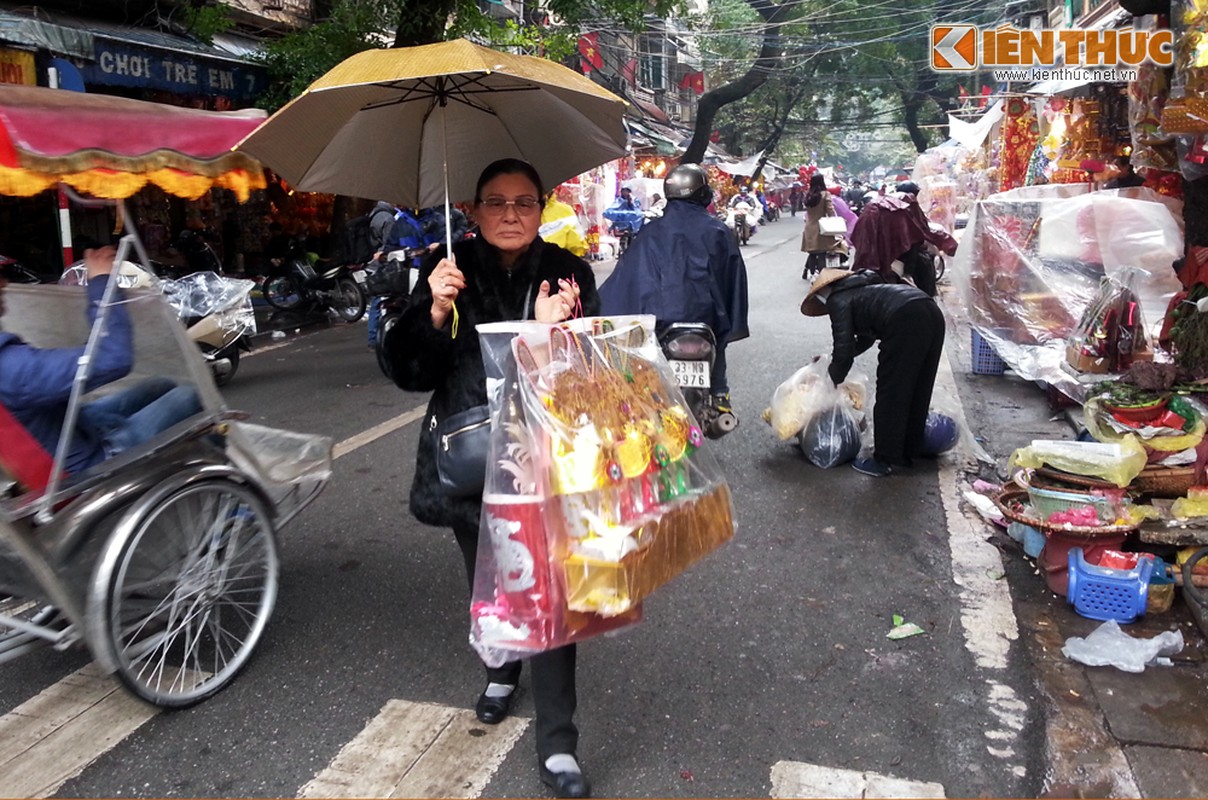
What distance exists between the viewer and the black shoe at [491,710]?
9.35 feet

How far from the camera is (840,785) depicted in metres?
2.53

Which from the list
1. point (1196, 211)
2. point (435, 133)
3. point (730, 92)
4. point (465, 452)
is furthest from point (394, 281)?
point (730, 92)

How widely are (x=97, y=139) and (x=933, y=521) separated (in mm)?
4097

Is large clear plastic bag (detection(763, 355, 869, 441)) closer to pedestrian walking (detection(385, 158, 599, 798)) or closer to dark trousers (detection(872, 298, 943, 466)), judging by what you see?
dark trousers (detection(872, 298, 943, 466))

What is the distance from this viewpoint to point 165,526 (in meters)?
2.92

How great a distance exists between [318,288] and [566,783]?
1007cm

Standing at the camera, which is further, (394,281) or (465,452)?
(394,281)

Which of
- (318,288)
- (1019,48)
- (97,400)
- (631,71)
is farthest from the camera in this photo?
(631,71)

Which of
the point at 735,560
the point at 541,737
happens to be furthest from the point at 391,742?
the point at 735,560

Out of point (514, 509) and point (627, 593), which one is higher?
point (514, 509)

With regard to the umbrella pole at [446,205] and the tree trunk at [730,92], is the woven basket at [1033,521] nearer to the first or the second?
the umbrella pole at [446,205]

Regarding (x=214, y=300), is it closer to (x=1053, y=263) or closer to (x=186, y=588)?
(x=186, y=588)

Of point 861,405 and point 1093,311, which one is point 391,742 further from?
point 1093,311

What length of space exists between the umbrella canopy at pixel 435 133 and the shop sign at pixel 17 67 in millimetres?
7583
